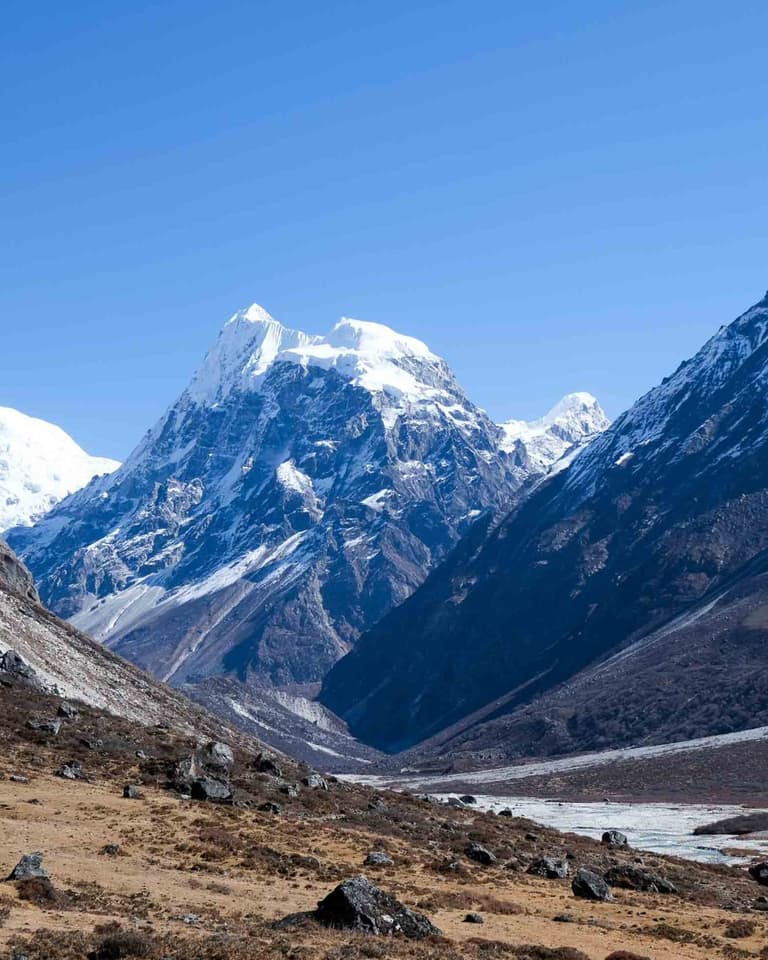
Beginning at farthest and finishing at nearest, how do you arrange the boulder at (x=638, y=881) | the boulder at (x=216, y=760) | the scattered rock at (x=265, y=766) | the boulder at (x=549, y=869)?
1. the scattered rock at (x=265, y=766)
2. the boulder at (x=216, y=760)
3. the boulder at (x=549, y=869)
4. the boulder at (x=638, y=881)

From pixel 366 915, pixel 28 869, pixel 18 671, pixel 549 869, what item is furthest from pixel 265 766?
pixel 366 915

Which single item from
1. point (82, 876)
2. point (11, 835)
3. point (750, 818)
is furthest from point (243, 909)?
point (750, 818)

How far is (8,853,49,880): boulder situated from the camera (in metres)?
44.0

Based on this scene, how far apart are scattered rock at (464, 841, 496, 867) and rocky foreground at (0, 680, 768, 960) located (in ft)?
0.52

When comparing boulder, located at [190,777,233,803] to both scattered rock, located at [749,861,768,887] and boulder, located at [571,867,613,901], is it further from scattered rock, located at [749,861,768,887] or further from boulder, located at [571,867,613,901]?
scattered rock, located at [749,861,768,887]

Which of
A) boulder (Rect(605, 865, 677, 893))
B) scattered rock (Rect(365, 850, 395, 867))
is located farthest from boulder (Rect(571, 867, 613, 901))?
scattered rock (Rect(365, 850, 395, 867))

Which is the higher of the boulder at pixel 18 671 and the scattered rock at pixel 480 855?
the boulder at pixel 18 671

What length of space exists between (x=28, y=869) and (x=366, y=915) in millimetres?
12933

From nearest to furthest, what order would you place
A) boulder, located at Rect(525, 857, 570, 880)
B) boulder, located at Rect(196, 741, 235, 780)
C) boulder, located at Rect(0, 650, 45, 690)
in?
1. boulder, located at Rect(525, 857, 570, 880)
2. boulder, located at Rect(196, 741, 235, 780)
3. boulder, located at Rect(0, 650, 45, 690)

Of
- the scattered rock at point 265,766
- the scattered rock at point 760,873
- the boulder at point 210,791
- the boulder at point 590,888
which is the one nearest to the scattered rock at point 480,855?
the boulder at point 590,888

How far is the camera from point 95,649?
122 metres

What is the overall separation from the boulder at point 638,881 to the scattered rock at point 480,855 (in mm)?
6360

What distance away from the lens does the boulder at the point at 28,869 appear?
144ft

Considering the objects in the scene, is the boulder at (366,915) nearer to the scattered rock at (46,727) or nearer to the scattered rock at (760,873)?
the scattered rock at (46,727)
